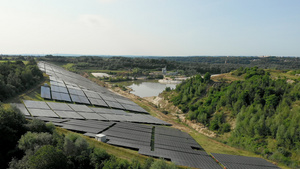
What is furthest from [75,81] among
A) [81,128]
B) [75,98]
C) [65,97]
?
[81,128]

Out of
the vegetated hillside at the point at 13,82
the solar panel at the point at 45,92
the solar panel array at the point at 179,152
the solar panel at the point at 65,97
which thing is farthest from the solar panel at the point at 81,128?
the vegetated hillside at the point at 13,82

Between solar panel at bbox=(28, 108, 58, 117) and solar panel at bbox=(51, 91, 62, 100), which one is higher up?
solar panel at bbox=(51, 91, 62, 100)

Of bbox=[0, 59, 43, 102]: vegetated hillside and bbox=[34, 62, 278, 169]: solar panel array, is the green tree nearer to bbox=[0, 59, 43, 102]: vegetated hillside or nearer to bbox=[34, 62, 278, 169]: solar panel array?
bbox=[34, 62, 278, 169]: solar panel array

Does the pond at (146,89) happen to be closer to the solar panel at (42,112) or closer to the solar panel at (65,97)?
the solar panel at (65,97)

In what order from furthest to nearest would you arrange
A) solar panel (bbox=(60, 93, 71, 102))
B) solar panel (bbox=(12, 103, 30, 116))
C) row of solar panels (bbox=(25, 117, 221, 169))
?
solar panel (bbox=(60, 93, 71, 102)) → solar panel (bbox=(12, 103, 30, 116)) → row of solar panels (bbox=(25, 117, 221, 169))

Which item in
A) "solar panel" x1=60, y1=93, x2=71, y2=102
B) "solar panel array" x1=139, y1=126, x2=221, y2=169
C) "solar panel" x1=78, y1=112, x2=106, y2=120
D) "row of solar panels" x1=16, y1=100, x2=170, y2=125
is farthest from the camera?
"solar panel" x1=60, y1=93, x2=71, y2=102

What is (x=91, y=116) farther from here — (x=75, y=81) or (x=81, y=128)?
(x=75, y=81)

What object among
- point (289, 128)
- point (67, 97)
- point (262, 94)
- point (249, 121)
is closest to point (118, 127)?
point (67, 97)

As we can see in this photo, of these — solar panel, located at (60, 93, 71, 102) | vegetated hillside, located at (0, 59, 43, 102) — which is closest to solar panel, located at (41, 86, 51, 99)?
solar panel, located at (60, 93, 71, 102)
